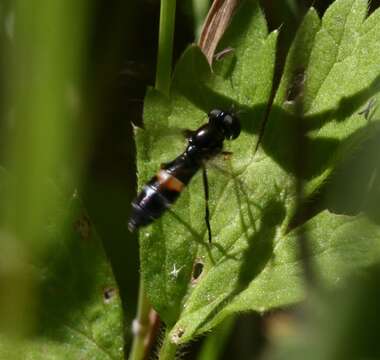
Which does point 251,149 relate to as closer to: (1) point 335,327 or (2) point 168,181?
(2) point 168,181

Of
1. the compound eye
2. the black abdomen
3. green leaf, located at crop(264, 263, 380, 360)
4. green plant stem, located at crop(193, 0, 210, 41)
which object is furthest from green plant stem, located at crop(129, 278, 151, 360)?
green leaf, located at crop(264, 263, 380, 360)

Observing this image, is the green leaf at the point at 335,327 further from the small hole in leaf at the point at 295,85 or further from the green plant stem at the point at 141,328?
the green plant stem at the point at 141,328

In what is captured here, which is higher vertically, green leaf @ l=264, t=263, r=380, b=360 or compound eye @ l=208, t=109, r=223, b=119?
green leaf @ l=264, t=263, r=380, b=360

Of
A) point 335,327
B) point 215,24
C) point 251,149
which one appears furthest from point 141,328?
point 335,327

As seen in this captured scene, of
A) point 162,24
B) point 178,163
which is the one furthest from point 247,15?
point 178,163

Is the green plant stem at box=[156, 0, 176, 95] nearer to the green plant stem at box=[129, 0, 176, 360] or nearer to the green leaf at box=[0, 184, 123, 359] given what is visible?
the green plant stem at box=[129, 0, 176, 360]
